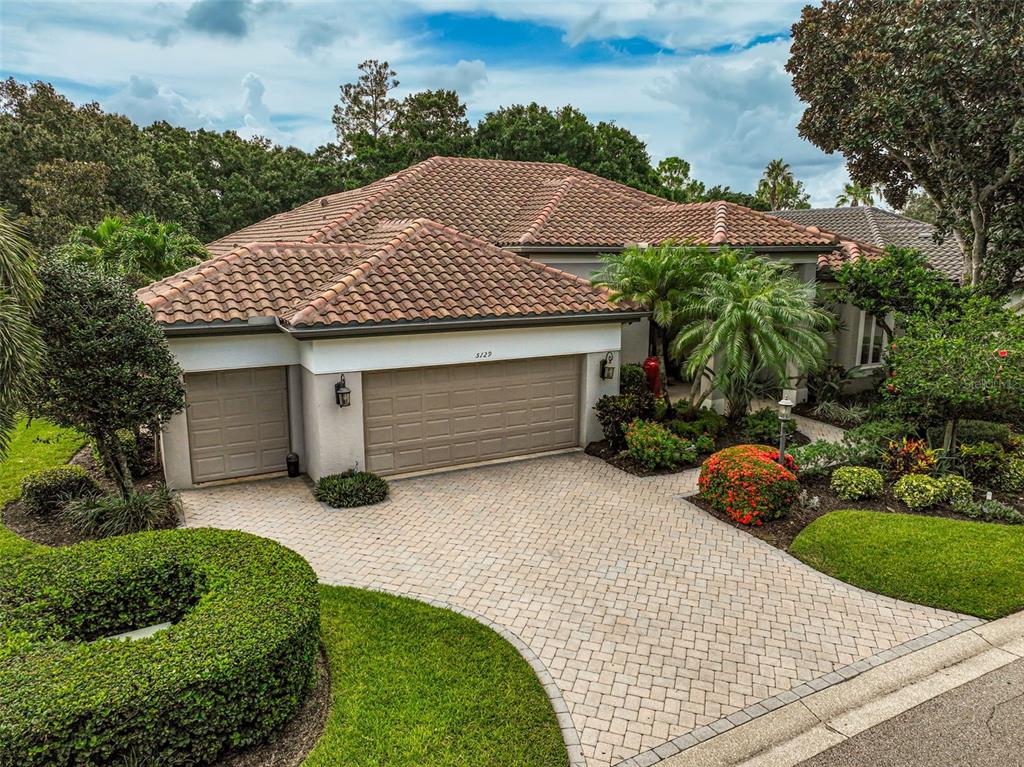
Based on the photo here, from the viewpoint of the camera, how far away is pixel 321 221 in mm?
18719

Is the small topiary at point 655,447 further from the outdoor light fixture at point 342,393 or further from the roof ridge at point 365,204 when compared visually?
the roof ridge at point 365,204

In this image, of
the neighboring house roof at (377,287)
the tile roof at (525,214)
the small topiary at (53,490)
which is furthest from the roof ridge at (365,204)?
the small topiary at (53,490)

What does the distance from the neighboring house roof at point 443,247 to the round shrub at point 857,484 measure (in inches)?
Answer: 223

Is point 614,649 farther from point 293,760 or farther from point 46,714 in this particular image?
point 46,714

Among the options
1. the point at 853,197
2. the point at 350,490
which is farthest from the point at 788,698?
the point at 853,197

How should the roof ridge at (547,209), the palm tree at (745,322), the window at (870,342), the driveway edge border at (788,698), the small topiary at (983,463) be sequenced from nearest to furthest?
1. the driveway edge border at (788,698)
2. the small topiary at (983,463)
3. the palm tree at (745,322)
4. the roof ridge at (547,209)
5. the window at (870,342)

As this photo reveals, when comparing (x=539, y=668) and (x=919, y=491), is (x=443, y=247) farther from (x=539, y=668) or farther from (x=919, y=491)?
(x=919, y=491)

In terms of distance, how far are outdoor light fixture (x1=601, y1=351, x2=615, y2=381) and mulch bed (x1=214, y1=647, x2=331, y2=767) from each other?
981cm

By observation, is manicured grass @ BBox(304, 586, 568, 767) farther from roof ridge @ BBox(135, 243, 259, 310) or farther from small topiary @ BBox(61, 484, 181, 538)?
roof ridge @ BBox(135, 243, 259, 310)

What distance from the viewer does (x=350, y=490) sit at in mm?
11695

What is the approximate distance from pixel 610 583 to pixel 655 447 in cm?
502

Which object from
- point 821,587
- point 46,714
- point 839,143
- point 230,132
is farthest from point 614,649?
point 230,132

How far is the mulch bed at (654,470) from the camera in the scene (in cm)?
1345

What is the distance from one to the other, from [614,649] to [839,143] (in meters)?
18.1
